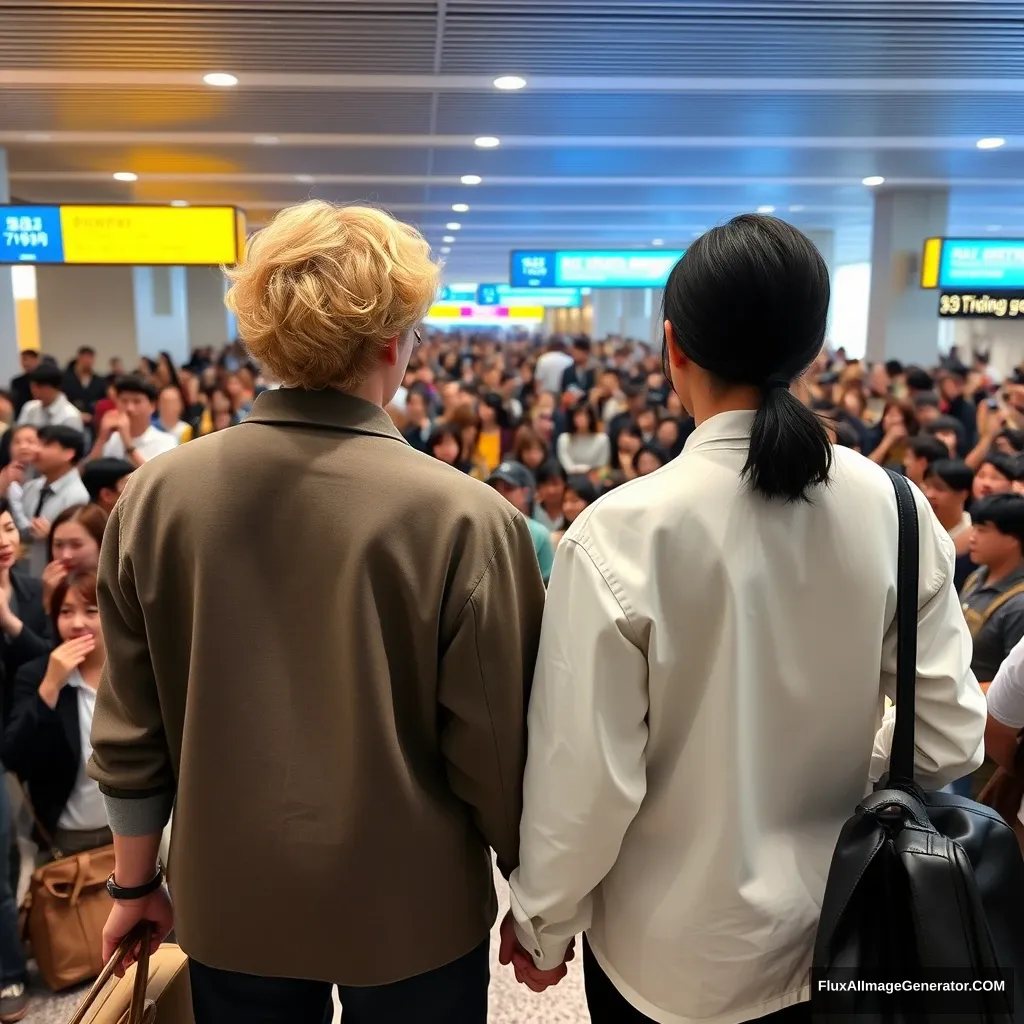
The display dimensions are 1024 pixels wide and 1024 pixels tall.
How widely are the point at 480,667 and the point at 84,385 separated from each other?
11.3m

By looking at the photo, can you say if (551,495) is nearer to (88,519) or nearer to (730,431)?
(88,519)

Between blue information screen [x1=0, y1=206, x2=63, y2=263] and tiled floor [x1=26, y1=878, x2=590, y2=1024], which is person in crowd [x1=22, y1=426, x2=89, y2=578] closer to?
tiled floor [x1=26, y1=878, x2=590, y2=1024]

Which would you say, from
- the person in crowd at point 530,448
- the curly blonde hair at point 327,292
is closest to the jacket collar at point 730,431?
the curly blonde hair at point 327,292

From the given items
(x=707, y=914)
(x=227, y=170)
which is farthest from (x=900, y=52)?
(x=227, y=170)

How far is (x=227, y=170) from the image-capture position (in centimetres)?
966

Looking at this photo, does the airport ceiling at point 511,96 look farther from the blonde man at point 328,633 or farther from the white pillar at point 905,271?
the blonde man at point 328,633

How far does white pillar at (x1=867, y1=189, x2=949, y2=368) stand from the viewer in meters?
11.6

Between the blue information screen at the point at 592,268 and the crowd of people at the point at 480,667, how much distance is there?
12.6 meters

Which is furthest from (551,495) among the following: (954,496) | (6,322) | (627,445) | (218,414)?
(6,322)

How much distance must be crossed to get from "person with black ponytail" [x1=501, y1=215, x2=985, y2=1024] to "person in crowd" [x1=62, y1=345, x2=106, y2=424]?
33.2 feet

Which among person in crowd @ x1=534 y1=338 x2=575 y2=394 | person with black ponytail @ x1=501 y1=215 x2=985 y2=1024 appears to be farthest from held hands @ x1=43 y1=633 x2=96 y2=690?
person in crowd @ x1=534 y1=338 x2=575 y2=394

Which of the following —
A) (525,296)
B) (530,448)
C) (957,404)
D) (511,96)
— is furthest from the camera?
(525,296)

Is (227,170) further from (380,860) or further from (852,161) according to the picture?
(380,860)

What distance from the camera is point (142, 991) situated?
158 centimetres
